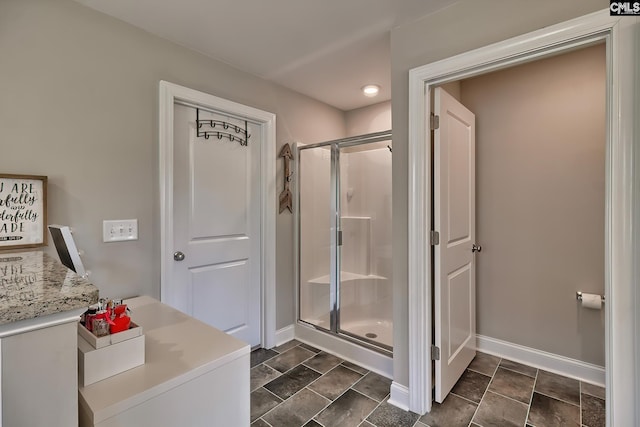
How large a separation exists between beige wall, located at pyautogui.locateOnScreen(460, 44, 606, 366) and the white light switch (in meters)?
2.59

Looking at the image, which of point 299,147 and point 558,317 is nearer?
point 558,317

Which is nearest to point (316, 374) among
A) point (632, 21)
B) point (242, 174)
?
point (242, 174)

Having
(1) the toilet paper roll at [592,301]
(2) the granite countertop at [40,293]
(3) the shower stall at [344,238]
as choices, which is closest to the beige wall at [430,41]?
(3) the shower stall at [344,238]

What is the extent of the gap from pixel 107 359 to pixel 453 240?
191 centimetres

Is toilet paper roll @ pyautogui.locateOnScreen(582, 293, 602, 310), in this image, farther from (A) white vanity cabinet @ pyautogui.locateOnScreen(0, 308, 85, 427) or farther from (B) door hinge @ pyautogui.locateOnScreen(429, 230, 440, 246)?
(A) white vanity cabinet @ pyautogui.locateOnScreen(0, 308, 85, 427)

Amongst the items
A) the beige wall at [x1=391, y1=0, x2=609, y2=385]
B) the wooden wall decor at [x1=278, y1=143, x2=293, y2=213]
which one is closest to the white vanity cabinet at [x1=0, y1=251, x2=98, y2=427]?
the beige wall at [x1=391, y1=0, x2=609, y2=385]

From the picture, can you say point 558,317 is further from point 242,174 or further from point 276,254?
point 242,174

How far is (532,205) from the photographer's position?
92.9 inches

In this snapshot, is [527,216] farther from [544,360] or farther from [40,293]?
[40,293]

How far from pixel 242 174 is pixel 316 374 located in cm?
163

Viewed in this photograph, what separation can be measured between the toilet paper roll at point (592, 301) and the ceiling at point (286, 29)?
2108mm

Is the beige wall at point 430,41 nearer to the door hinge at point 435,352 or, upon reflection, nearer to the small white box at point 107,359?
the door hinge at point 435,352

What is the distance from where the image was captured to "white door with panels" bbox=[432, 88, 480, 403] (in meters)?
1.81

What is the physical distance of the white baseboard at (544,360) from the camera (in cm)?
212
